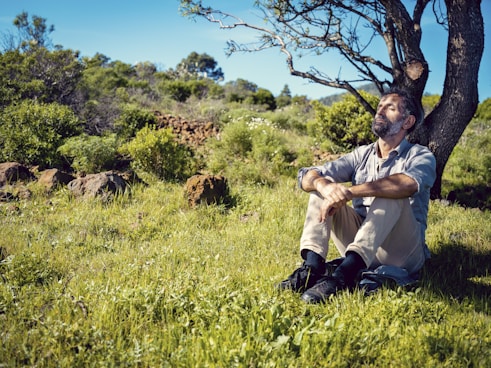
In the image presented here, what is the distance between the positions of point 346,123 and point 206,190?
5581 millimetres

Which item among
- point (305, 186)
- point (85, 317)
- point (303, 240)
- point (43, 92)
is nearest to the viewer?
point (85, 317)

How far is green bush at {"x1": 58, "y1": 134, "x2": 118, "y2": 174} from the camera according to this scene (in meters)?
6.48

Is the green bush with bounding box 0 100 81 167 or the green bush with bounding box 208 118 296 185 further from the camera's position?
the green bush with bounding box 0 100 81 167

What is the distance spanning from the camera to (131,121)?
9.28 m

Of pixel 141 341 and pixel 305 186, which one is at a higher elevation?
pixel 305 186

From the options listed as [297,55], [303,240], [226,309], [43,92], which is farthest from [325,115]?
[226,309]

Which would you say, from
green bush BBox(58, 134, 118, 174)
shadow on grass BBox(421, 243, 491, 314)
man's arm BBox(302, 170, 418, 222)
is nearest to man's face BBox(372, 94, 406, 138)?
man's arm BBox(302, 170, 418, 222)

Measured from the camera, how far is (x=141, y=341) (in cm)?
221

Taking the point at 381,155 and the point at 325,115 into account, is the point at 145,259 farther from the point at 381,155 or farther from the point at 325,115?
the point at 325,115

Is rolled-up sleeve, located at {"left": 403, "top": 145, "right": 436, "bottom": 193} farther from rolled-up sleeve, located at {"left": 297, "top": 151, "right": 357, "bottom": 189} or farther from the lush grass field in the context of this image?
the lush grass field

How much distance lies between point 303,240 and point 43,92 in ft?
26.8

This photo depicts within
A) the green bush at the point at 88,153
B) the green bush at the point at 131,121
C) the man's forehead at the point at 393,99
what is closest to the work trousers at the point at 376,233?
the man's forehead at the point at 393,99

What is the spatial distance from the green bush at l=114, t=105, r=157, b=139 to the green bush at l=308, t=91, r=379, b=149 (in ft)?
13.7

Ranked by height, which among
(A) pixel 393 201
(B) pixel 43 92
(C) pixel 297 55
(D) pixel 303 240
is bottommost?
(D) pixel 303 240
